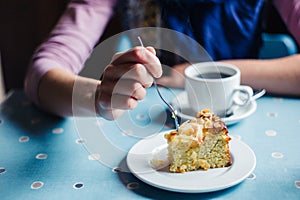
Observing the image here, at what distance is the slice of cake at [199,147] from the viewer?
632mm

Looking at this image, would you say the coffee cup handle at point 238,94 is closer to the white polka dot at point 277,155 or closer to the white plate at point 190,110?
the white plate at point 190,110

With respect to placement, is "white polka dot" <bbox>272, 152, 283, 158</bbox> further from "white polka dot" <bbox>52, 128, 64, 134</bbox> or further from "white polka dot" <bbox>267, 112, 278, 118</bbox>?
"white polka dot" <bbox>52, 128, 64, 134</bbox>

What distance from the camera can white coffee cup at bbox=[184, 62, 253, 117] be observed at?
801 millimetres

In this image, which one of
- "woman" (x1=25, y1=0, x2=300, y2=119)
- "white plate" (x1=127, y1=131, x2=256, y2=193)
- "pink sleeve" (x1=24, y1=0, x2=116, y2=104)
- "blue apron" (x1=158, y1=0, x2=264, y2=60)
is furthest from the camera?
"blue apron" (x1=158, y1=0, x2=264, y2=60)

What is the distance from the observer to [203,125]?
648 mm

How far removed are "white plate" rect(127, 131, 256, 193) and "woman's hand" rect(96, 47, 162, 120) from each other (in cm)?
7

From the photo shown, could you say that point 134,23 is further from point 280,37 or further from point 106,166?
point 106,166

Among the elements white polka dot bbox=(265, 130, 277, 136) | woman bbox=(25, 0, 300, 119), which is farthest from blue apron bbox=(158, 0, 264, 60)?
white polka dot bbox=(265, 130, 277, 136)

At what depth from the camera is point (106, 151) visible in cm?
72

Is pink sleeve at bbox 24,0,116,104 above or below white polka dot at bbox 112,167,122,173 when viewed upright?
above

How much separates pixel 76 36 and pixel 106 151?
0.38 metres

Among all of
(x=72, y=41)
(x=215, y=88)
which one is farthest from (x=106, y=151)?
(x=72, y=41)

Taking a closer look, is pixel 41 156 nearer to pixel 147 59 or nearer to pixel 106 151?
pixel 106 151

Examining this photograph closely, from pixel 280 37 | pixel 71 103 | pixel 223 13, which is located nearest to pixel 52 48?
pixel 71 103
